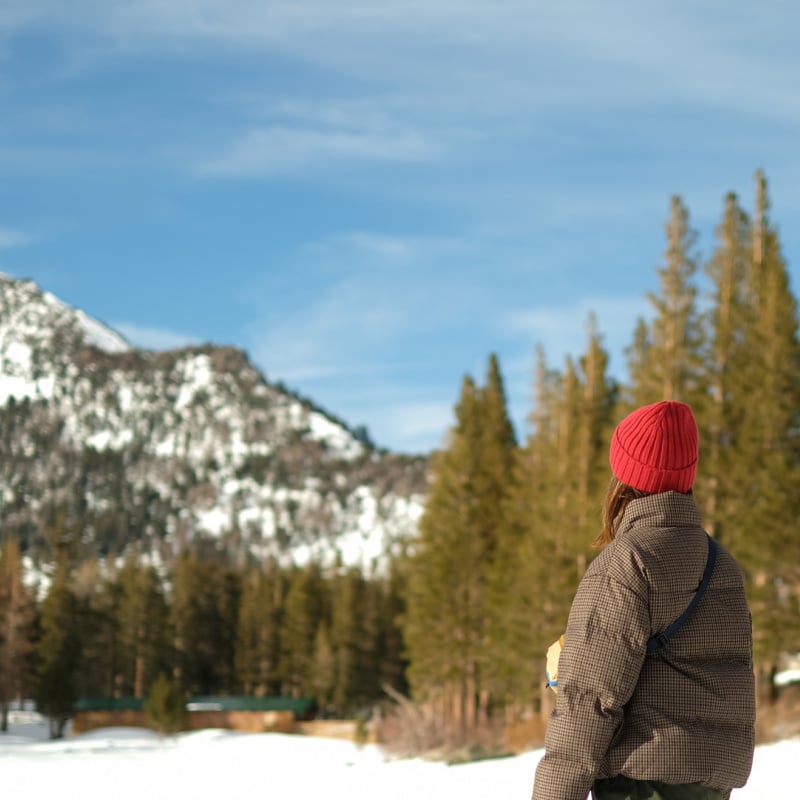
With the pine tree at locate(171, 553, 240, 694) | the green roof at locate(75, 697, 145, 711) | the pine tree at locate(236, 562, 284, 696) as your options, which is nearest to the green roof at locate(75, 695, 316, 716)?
the green roof at locate(75, 697, 145, 711)

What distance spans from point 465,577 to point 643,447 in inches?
1502

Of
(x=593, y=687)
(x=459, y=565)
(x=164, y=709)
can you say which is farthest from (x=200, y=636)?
(x=593, y=687)

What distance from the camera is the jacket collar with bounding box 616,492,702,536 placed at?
276cm

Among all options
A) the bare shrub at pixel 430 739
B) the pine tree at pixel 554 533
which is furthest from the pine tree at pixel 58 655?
the bare shrub at pixel 430 739

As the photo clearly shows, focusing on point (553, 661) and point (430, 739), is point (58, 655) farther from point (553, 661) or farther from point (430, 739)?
point (553, 661)

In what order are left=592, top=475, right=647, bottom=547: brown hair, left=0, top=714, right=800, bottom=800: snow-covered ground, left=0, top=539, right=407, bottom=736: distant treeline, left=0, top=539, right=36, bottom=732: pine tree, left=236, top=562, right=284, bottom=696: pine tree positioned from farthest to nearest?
1. left=236, top=562, right=284, bottom=696: pine tree
2. left=0, top=539, right=407, bottom=736: distant treeline
3. left=0, top=539, right=36, bottom=732: pine tree
4. left=0, top=714, right=800, bottom=800: snow-covered ground
5. left=592, top=475, right=647, bottom=547: brown hair

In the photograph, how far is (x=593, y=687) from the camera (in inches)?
100

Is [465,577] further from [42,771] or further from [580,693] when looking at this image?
[580,693]

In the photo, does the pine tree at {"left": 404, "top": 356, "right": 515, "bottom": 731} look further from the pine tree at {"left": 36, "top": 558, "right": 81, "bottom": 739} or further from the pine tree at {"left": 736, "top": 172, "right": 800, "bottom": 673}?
the pine tree at {"left": 36, "top": 558, "right": 81, "bottom": 739}

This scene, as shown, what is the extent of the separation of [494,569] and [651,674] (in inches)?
1448

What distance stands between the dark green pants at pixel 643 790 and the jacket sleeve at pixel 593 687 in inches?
3.9

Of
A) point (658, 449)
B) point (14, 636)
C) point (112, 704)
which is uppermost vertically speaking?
point (658, 449)

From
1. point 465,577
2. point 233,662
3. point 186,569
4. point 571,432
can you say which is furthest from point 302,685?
point 571,432

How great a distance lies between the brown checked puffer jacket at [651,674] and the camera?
100 inches
